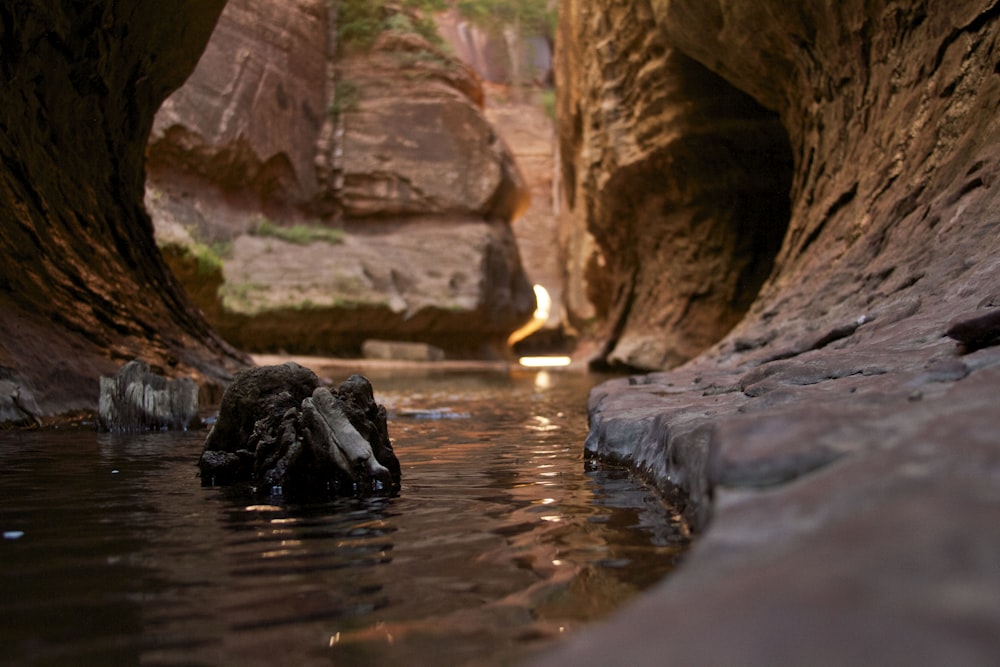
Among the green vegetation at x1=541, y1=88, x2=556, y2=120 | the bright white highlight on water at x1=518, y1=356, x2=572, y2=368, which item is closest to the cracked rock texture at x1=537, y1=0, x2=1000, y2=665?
the bright white highlight on water at x1=518, y1=356, x2=572, y2=368

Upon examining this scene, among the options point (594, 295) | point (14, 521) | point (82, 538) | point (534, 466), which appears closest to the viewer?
point (82, 538)

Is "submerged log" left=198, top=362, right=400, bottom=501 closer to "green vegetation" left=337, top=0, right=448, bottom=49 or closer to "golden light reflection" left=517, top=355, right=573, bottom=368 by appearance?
"golden light reflection" left=517, top=355, right=573, bottom=368

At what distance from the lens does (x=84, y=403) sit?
614 centimetres

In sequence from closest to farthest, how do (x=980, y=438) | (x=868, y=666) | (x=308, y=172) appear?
(x=868, y=666) < (x=980, y=438) < (x=308, y=172)

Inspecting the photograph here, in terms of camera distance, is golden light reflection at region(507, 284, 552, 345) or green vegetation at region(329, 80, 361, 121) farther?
golden light reflection at region(507, 284, 552, 345)

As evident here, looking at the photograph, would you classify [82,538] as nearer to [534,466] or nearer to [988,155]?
[534,466]

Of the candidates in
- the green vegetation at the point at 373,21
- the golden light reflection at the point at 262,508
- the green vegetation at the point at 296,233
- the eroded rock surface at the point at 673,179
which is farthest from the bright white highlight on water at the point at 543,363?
the golden light reflection at the point at 262,508

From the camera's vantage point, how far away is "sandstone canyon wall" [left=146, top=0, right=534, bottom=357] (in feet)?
65.8

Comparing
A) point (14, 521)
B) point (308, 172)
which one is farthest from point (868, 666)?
point (308, 172)

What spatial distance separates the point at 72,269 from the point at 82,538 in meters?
5.19

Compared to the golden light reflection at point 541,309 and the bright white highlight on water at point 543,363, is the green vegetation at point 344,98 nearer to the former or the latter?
the bright white highlight on water at point 543,363

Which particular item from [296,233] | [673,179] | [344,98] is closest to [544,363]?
[296,233]

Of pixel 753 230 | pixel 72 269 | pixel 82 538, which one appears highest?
pixel 753 230

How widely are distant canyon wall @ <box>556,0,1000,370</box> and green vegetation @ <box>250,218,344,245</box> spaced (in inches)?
290
